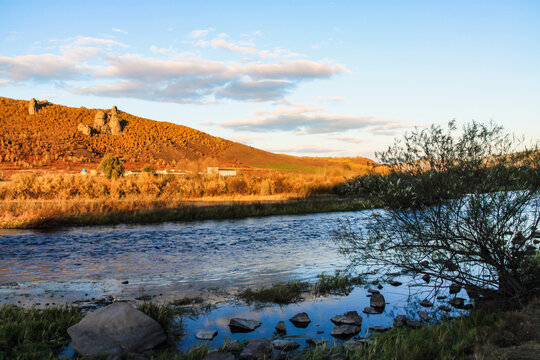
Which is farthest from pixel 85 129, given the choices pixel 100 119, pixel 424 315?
pixel 424 315

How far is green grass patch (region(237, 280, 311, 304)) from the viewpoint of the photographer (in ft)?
24.7

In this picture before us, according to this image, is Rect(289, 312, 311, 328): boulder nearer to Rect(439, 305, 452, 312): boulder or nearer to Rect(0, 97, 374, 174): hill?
Rect(439, 305, 452, 312): boulder

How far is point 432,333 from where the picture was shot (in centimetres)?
514

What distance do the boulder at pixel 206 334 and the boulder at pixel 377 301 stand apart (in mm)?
2948

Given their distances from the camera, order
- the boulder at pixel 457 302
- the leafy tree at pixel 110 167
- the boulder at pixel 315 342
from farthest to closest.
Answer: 1. the leafy tree at pixel 110 167
2. the boulder at pixel 457 302
3. the boulder at pixel 315 342

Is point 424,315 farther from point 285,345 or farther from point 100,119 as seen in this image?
point 100,119

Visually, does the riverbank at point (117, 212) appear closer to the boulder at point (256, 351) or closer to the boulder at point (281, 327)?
the boulder at point (281, 327)

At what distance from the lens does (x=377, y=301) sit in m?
7.20

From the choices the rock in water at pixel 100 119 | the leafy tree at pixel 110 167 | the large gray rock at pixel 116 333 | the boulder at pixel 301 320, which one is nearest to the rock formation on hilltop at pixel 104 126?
the rock in water at pixel 100 119

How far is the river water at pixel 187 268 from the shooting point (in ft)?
22.7

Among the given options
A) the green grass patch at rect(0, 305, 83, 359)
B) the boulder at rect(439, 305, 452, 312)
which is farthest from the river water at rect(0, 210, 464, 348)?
the green grass patch at rect(0, 305, 83, 359)

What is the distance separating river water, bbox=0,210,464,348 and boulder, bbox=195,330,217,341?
10cm

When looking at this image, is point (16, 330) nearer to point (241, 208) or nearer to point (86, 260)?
point (86, 260)

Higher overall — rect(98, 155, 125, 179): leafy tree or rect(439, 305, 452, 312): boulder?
rect(98, 155, 125, 179): leafy tree
